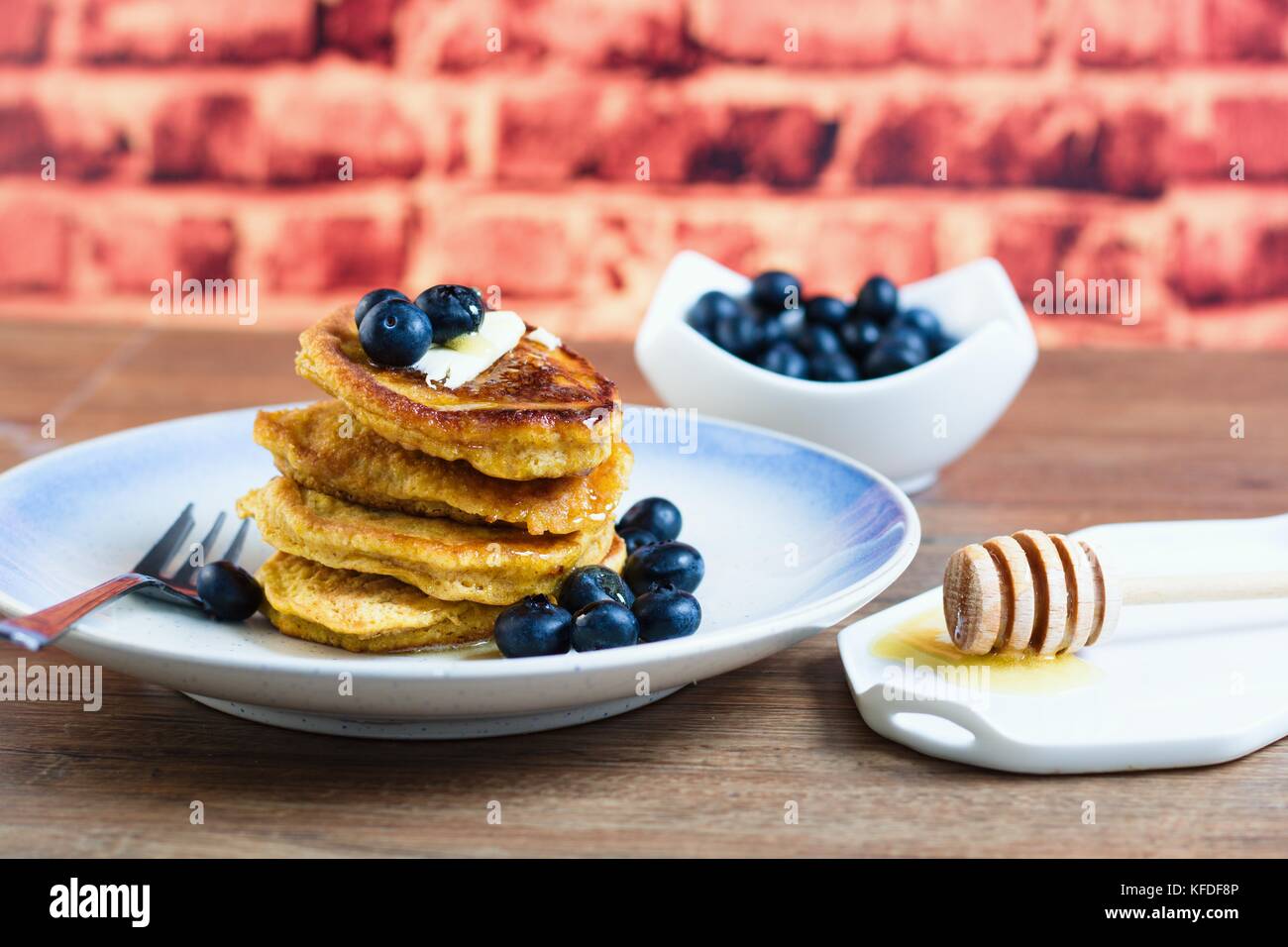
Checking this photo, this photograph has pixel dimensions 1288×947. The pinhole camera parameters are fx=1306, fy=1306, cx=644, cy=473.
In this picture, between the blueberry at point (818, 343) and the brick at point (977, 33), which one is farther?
the brick at point (977, 33)

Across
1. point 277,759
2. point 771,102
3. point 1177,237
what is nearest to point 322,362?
point 277,759

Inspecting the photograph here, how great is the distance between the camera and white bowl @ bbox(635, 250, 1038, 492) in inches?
64.5

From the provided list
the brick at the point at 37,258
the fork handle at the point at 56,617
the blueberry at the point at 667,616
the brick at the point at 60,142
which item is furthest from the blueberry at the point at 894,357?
the brick at the point at 37,258

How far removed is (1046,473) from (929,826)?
39.4 inches

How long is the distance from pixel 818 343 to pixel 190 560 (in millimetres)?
877

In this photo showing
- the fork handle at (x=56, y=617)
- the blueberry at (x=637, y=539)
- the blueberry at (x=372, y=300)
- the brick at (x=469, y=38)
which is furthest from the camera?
the brick at (x=469, y=38)

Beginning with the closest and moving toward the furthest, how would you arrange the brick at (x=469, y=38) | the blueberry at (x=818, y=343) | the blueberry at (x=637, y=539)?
the blueberry at (x=637, y=539) < the blueberry at (x=818, y=343) < the brick at (x=469, y=38)

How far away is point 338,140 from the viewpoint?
10.7 feet

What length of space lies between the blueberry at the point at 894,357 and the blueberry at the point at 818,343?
0.17ft

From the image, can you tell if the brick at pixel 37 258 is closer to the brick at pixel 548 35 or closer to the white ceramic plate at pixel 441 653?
the brick at pixel 548 35

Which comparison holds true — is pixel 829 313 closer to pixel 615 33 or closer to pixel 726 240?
pixel 726 240

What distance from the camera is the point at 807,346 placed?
1.76 metres

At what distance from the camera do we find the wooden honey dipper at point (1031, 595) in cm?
105

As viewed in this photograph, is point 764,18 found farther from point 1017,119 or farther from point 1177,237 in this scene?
point 1177,237
